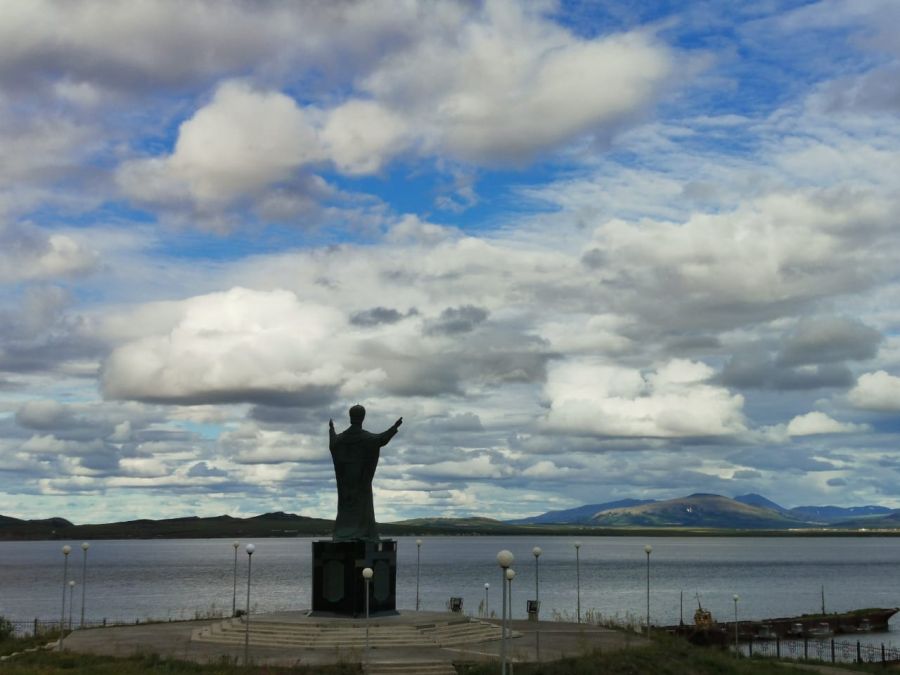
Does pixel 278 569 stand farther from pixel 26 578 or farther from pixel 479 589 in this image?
pixel 479 589

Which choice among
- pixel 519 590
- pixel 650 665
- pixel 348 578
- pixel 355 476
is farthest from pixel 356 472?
pixel 519 590

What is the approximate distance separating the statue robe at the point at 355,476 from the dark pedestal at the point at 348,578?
1.20 m

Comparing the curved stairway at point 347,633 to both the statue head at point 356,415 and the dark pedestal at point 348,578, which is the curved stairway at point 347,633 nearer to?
the dark pedestal at point 348,578

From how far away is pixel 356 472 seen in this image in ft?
154

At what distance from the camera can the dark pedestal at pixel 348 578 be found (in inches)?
1734

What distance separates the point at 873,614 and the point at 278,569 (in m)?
111

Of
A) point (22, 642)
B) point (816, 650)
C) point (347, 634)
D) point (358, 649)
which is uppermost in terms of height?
point (347, 634)

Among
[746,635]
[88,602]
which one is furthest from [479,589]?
[746,635]

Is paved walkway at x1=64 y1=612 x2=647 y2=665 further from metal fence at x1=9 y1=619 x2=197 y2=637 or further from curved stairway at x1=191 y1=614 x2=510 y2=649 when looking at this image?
metal fence at x1=9 y1=619 x2=197 y2=637

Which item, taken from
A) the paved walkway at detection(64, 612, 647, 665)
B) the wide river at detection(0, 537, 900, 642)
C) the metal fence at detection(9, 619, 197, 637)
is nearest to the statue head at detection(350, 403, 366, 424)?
the paved walkway at detection(64, 612, 647, 665)

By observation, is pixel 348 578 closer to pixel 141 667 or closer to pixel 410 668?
pixel 410 668

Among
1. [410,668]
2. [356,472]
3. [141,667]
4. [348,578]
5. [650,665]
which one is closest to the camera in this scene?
[141,667]

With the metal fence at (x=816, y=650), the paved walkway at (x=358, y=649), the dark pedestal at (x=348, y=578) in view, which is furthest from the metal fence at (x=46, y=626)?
the metal fence at (x=816, y=650)

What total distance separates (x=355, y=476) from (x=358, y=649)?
9.72 m
